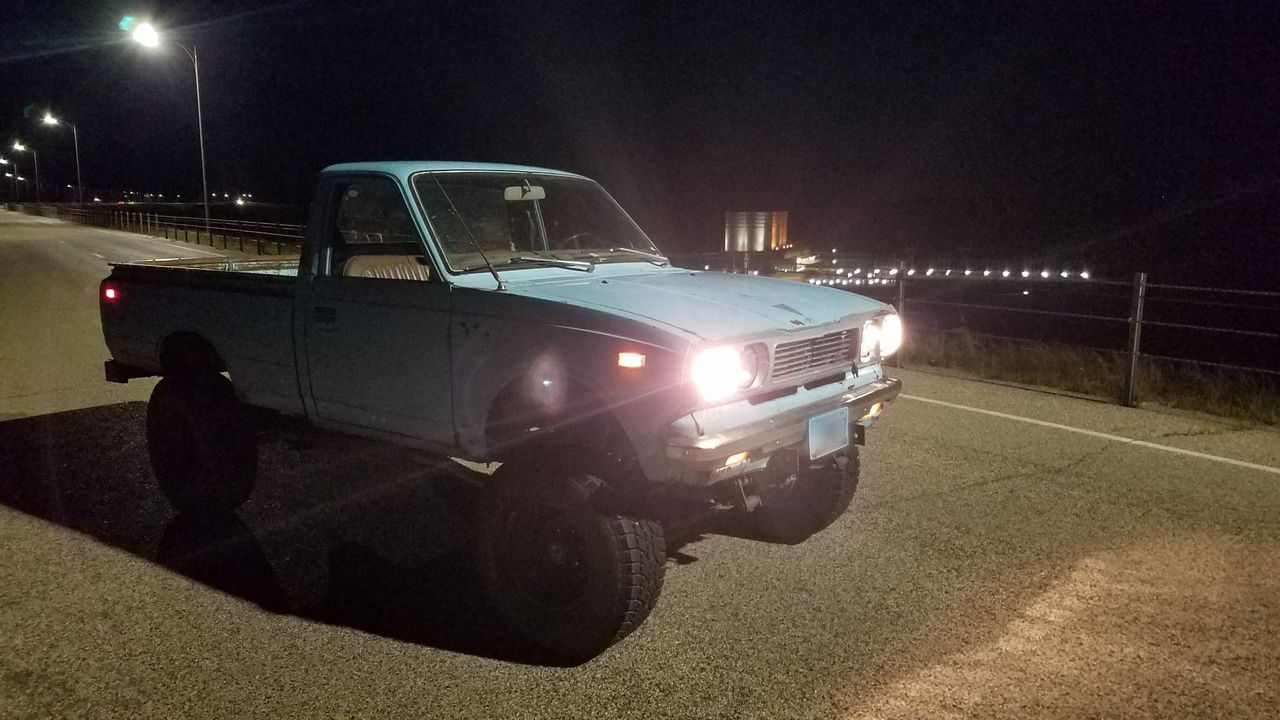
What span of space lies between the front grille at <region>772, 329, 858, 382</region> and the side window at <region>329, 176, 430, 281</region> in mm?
1765

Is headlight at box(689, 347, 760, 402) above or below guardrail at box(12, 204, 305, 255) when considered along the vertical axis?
below

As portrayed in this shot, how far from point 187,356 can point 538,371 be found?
2.86 meters

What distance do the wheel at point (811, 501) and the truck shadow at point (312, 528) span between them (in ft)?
2.04

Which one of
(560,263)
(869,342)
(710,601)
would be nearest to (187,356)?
(560,263)

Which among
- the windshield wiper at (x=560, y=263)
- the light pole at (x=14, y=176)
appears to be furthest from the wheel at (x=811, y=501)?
the light pole at (x=14, y=176)

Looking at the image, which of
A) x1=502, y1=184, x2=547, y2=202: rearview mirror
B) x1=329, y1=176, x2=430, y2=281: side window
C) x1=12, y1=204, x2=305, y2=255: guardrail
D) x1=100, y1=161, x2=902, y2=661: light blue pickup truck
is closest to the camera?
x1=100, y1=161, x2=902, y2=661: light blue pickup truck

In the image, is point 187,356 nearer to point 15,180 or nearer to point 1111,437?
point 1111,437

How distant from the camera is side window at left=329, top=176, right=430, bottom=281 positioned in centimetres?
454

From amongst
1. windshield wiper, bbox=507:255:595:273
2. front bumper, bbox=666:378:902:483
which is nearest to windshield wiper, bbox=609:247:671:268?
windshield wiper, bbox=507:255:595:273

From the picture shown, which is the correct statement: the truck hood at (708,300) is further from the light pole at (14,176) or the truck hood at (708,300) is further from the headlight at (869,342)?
the light pole at (14,176)

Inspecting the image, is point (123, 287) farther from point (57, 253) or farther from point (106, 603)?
point (57, 253)

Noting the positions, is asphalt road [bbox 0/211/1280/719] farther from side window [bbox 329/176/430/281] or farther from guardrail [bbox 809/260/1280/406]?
guardrail [bbox 809/260/1280/406]

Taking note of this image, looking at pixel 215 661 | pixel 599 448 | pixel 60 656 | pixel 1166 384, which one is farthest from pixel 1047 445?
pixel 60 656

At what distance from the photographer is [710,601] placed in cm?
414
